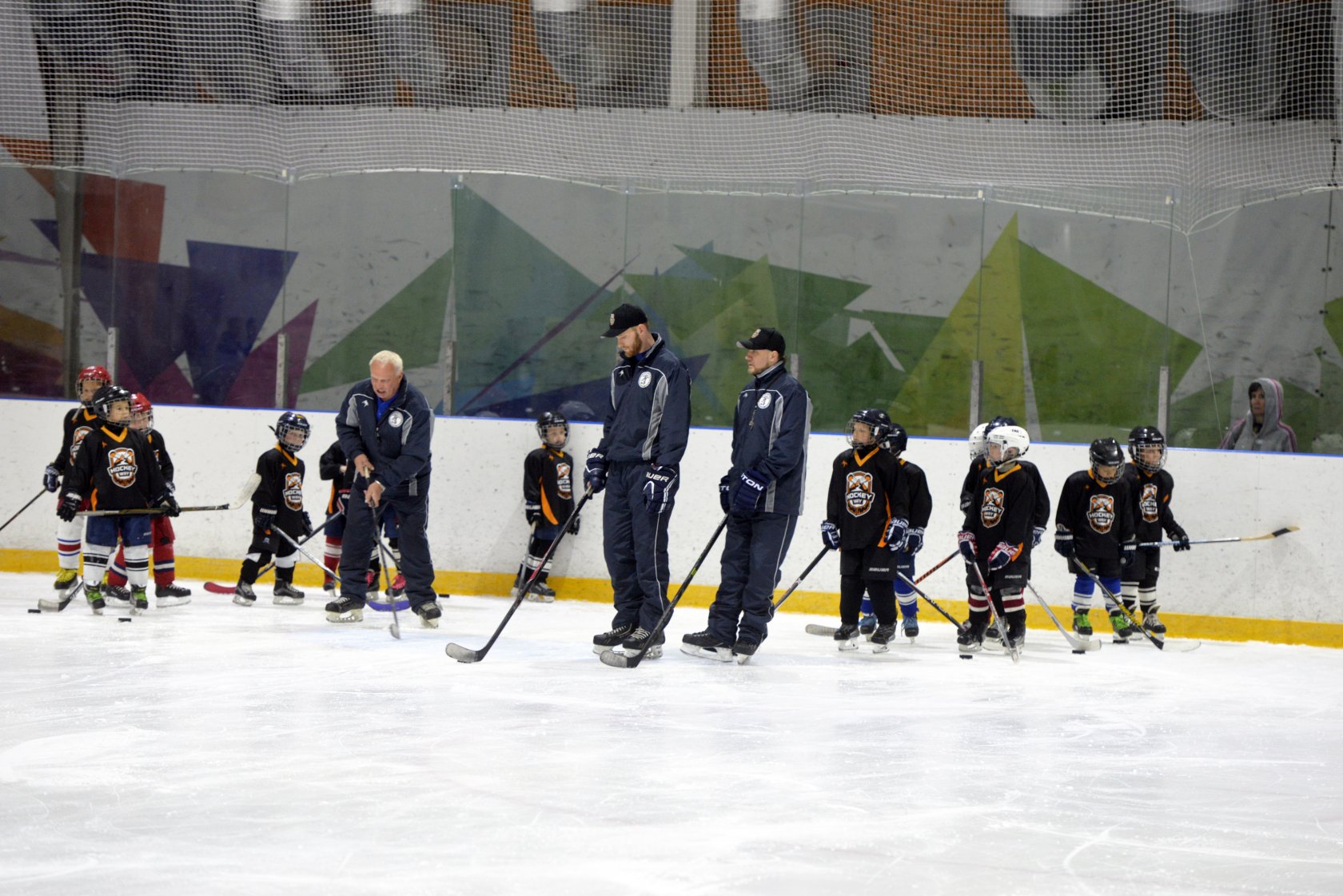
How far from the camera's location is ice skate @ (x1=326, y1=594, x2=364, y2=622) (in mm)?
6285

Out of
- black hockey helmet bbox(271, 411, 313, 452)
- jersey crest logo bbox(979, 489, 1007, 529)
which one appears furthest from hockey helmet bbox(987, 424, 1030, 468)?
black hockey helmet bbox(271, 411, 313, 452)

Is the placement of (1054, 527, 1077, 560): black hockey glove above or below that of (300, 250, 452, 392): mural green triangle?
below

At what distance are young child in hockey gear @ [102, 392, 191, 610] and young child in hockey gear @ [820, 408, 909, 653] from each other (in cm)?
318

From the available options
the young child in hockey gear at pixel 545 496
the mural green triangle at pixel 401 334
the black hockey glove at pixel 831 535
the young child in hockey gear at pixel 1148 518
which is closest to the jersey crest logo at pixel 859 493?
the black hockey glove at pixel 831 535

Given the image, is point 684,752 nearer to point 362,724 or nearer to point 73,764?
point 362,724

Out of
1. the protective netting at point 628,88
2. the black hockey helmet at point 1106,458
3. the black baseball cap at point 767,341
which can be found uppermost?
the protective netting at point 628,88

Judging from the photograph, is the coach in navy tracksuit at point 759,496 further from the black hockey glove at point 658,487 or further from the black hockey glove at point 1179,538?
the black hockey glove at point 1179,538

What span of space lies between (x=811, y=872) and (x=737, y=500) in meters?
2.71

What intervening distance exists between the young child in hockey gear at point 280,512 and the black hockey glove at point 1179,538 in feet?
15.1

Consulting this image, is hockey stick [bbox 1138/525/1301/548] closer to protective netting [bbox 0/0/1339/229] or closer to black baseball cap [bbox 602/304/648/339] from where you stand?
protective netting [bbox 0/0/1339/229]

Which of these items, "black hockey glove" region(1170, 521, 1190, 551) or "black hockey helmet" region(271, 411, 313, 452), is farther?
"black hockey helmet" region(271, 411, 313, 452)

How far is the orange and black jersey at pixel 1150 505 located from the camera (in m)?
6.95

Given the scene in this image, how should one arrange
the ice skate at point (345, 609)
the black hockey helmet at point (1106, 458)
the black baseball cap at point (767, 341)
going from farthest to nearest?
the black hockey helmet at point (1106, 458) < the ice skate at point (345, 609) < the black baseball cap at point (767, 341)

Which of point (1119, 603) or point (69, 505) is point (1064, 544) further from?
point (69, 505)
